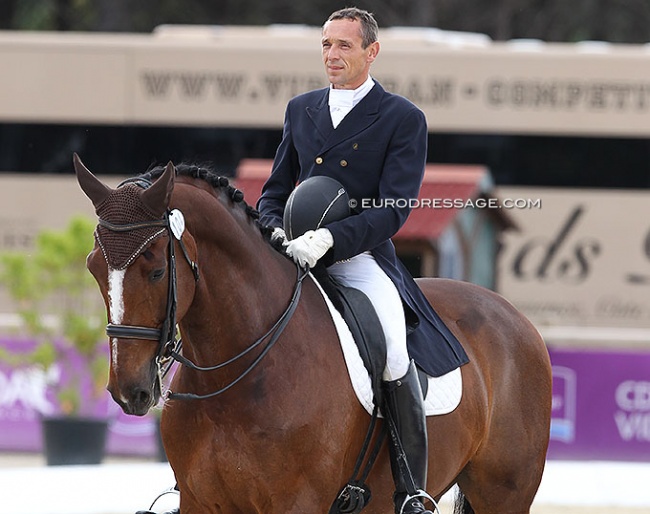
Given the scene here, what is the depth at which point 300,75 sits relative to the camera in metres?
17.7

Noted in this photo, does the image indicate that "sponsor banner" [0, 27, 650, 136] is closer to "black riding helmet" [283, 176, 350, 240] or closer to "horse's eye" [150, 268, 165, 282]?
"black riding helmet" [283, 176, 350, 240]

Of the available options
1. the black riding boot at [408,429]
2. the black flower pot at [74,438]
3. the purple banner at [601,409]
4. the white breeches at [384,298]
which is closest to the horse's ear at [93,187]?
the white breeches at [384,298]

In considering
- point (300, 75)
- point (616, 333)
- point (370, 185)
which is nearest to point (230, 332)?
point (370, 185)

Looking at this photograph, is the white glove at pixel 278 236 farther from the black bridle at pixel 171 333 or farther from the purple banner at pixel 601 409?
the purple banner at pixel 601 409

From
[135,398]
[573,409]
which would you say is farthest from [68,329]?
[135,398]

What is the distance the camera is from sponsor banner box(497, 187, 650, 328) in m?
17.5

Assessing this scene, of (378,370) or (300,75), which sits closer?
(378,370)

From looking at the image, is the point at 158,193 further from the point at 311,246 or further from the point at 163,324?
the point at 311,246

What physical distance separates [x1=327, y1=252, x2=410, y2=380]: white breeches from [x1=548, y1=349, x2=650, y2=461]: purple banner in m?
8.90

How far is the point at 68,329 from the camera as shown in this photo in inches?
489

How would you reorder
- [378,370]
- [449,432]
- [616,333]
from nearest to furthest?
[378,370] < [449,432] < [616,333]

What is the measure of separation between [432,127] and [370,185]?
13378 mm

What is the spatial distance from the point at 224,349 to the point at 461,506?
67.7 inches

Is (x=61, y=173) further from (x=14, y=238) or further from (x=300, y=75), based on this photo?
(x=300, y=75)
